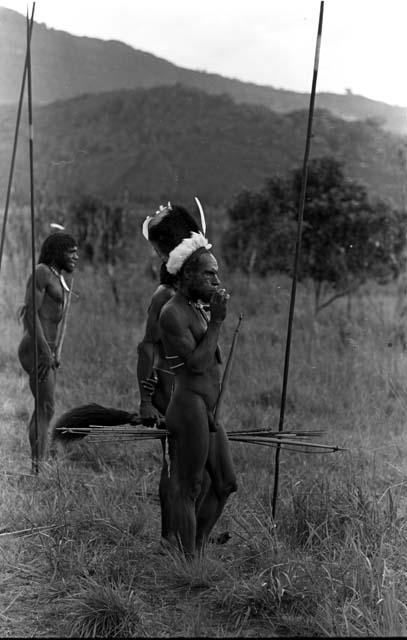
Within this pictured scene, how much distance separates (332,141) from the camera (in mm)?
35500

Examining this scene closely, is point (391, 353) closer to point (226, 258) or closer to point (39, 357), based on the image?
point (39, 357)

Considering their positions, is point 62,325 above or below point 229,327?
above

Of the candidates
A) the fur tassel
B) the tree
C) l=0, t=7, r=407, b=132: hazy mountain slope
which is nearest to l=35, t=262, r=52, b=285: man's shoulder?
the fur tassel

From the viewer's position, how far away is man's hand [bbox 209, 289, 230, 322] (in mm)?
3883

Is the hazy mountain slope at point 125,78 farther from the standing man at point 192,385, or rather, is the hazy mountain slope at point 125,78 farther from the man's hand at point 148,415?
the standing man at point 192,385

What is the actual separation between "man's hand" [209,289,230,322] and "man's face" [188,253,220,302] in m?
0.12

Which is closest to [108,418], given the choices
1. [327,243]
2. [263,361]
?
[263,361]

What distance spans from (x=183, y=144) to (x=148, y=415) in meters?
31.3

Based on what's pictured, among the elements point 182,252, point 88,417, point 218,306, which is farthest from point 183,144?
point 218,306

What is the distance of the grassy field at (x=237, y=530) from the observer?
3.68 m

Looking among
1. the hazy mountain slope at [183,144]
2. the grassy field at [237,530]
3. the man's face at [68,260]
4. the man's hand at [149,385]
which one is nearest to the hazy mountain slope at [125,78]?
the hazy mountain slope at [183,144]

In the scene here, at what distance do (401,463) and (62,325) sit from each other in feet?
7.92

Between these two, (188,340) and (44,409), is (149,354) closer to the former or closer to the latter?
(188,340)

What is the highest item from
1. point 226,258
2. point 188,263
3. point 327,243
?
point 188,263
